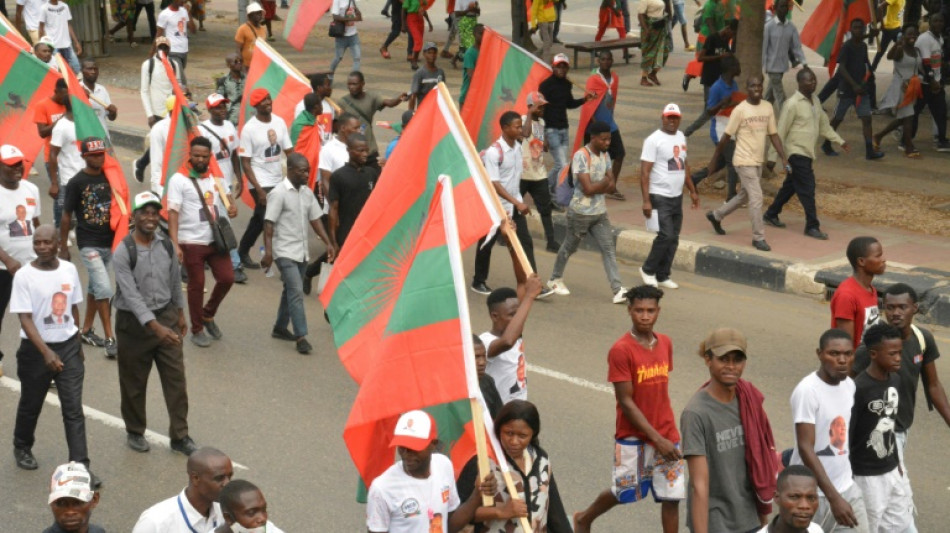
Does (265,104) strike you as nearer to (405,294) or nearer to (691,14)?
(405,294)

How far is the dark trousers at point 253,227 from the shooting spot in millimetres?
12734

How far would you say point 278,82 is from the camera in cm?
1415

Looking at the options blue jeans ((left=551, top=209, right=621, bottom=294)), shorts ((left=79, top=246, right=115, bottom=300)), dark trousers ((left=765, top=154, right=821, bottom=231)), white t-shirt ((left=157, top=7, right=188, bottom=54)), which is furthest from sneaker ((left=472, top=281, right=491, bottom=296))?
white t-shirt ((left=157, top=7, right=188, bottom=54))

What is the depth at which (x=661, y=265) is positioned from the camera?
1261cm

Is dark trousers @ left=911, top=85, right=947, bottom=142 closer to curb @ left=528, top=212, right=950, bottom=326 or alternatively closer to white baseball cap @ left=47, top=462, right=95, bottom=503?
curb @ left=528, top=212, right=950, bottom=326

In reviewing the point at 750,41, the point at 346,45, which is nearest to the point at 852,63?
the point at 750,41

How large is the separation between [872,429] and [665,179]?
5.66 metres

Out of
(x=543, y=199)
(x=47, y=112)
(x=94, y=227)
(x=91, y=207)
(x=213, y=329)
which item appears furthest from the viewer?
(x=543, y=199)

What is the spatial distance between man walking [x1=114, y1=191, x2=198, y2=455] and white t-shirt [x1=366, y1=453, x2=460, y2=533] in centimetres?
315

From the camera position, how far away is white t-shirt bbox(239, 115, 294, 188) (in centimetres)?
1280

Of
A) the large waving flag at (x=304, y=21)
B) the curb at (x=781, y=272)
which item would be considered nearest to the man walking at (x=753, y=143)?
the curb at (x=781, y=272)

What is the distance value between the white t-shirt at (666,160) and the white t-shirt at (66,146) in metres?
4.94

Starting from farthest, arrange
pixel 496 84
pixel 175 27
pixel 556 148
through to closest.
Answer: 1. pixel 175 27
2. pixel 556 148
3. pixel 496 84

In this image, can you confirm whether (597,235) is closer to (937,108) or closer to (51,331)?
(51,331)
